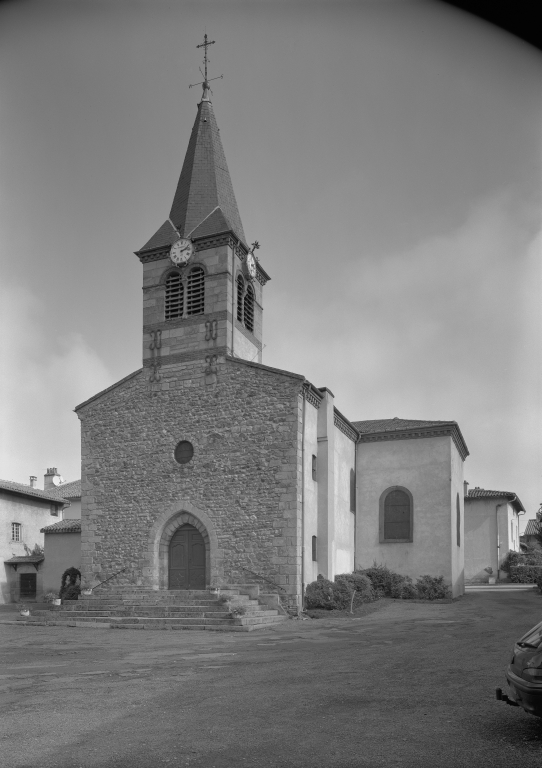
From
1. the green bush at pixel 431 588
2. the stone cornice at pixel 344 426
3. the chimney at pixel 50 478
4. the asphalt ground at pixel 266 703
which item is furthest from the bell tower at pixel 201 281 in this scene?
the chimney at pixel 50 478

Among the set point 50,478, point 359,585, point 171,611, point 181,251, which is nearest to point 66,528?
point 171,611

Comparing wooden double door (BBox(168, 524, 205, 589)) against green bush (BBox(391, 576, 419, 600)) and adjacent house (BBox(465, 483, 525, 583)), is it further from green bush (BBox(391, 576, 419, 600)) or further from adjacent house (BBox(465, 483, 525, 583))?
adjacent house (BBox(465, 483, 525, 583))

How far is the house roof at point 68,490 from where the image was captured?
4617 centimetres

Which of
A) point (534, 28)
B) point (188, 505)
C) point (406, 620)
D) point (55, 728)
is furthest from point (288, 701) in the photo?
point (188, 505)

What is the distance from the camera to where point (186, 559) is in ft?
85.1

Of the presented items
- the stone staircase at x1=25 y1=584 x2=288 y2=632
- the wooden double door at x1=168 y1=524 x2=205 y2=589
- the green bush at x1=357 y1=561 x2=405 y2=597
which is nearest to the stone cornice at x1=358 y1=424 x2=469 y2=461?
the green bush at x1=357 y1=561 x2=405 y2=597

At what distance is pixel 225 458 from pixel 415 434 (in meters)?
9.48

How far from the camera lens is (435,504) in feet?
100

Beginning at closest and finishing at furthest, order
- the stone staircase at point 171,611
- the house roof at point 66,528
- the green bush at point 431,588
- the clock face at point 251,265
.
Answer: the stone staircase at point 171,611, the green bush at point 431,588, the clock face at point 251,265, the house roof at point 66,528

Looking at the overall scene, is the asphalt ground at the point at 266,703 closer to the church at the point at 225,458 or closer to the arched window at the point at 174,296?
the church at the point at 225,458

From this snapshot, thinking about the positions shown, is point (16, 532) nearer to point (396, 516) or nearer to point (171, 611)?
point (171, 611)

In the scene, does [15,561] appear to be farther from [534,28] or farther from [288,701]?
Answer: [534,28]

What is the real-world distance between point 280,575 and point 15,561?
1884 centimetres

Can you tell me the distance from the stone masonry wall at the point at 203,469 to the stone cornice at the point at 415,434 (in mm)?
7965
